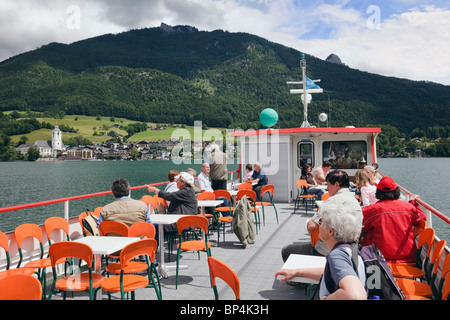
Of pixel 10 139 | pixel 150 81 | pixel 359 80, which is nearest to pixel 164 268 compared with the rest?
pixel 359 80

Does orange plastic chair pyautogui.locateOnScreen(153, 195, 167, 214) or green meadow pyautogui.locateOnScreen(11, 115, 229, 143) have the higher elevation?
green meadow pyautogui.locateOnScreen(11, 115, 229, 143)

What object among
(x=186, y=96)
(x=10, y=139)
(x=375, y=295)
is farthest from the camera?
(x=186, y=96)

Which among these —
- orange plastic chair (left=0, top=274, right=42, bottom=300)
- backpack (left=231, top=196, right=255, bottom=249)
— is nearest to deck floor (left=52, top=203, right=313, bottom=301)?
backpack (left=231, top=196, right=255, bottom=249)

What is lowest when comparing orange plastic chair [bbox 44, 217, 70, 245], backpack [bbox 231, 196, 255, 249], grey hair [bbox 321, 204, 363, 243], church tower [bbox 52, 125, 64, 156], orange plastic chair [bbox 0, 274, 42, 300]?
backpack [bbox 231, 196, 255, 249]

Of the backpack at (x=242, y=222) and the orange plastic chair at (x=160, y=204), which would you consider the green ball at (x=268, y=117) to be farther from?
the backpack at (x=242, y=222)

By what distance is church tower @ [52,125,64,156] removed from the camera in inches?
3716

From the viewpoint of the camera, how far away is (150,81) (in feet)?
451

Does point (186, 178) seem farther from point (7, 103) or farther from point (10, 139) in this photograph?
point (7, 103)

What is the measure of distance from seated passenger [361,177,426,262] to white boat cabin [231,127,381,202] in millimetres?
6435

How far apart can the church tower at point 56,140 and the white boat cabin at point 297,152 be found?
95.1 m

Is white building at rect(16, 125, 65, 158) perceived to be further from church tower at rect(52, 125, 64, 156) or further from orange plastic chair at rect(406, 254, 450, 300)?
orange plastic chair at rect(406, 254, 450, 300)

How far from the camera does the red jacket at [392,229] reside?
317cm

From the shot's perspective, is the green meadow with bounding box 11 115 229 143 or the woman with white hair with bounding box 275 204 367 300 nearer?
the woman with white hair with bounding box 275 204 367 300
